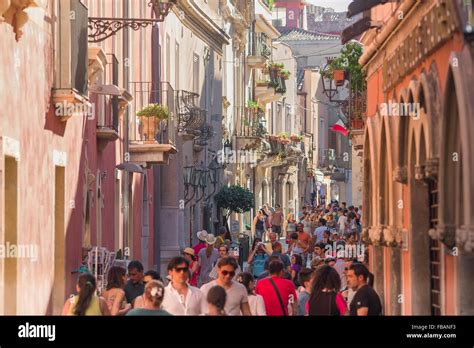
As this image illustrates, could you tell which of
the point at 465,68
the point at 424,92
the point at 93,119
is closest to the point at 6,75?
the point at 424,92

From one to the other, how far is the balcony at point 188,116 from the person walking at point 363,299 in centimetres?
2067

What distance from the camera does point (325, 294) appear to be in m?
14.9

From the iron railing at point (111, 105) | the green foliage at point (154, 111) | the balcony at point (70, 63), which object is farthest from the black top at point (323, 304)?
the green foliage at point (154, 111)

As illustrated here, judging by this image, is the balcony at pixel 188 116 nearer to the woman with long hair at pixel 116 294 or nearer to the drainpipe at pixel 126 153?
the drainpipe at pixel 126 153

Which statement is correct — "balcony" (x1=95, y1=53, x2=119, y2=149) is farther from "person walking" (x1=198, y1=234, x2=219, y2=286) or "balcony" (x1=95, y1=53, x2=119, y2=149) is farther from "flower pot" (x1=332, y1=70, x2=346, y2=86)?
"flower pot" (x1=332, y1=70, x2=346, y2=86)

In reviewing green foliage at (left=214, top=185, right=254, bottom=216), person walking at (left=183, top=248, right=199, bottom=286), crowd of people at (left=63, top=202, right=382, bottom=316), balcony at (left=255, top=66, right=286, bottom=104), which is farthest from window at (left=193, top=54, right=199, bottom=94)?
crowd of people at (left=63, top=202, right=382, bottom=316)

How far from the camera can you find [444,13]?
Result: 1460 cm

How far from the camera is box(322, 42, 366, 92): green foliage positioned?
112 ft

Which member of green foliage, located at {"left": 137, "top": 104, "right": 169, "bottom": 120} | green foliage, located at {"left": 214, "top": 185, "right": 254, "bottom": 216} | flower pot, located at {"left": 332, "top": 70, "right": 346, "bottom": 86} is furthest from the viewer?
green foliage, located at {"left": 214, "top": 185, "right": 254, "bottom": 216}

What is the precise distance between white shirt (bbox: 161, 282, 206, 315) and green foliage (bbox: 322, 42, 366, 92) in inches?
758

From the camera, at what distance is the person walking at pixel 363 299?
14.3m

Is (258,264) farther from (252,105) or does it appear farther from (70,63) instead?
(252,105)
